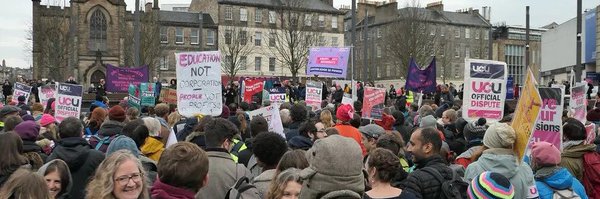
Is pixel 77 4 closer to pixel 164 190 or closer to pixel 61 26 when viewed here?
pixel 61 26

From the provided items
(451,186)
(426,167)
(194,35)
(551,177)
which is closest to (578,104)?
(551,177)

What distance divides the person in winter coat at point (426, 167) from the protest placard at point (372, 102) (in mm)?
8751

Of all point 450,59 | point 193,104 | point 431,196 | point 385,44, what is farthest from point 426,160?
point 450,59

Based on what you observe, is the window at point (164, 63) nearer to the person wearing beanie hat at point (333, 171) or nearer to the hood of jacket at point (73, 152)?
the hood of jacket at point (73, 152)

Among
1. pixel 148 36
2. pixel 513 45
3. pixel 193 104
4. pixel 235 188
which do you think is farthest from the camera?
pixel 513 45

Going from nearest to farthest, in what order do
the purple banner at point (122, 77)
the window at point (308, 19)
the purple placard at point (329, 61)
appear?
the purple banner at point (122, 77)
the purple placard at point (329, 61)
the window at point (308, 19)

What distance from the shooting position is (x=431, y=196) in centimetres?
503

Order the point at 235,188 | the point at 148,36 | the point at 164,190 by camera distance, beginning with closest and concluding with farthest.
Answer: the point at 164,190 → the point at 235,188 → the point at 148,36

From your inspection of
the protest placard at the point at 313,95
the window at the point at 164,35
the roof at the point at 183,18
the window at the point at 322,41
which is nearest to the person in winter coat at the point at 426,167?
the protest placard at the point at 313,95

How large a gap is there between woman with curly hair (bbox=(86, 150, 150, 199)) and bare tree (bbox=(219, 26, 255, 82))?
198 feet

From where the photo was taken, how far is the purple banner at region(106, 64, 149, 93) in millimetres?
18136

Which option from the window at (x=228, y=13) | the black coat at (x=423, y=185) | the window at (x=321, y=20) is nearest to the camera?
the black coat at (x=423, y=185)

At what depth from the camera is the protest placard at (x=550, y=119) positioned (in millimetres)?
7224

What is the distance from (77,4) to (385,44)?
32782mm
